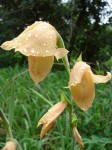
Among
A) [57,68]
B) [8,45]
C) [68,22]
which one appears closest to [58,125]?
[8,45]

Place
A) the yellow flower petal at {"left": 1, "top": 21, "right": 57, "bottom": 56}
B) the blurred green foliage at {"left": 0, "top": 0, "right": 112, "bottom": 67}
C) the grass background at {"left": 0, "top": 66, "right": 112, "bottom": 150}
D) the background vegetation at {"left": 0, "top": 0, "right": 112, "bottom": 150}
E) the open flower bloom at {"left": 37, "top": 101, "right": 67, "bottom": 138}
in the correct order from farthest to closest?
the blurred green foliage at {"left": 0, "top": 0, "right": 112, "bottom": 67} → the background vegetation at {"left": 0, "top": 0, "right": 112, "bottom": 150} → the grass background at {"left": 0, "top": 66, "right": 112, "bottom": 150} → the open flower bloom at {"left": 37, "top": 101, "right": 67, "bottom": 138} → the yellow flower petal at {"left": 1, "top": 21, "right": 57, "bottom": 56}

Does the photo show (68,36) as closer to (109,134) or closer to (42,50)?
(109,134)

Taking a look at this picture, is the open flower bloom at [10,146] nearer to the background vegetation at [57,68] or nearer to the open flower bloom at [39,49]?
the open flower bloom at [39,49]

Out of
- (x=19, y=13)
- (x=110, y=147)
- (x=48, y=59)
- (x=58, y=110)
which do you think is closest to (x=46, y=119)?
(x=58, y=110)

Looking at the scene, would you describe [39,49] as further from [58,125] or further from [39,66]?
[58,125]

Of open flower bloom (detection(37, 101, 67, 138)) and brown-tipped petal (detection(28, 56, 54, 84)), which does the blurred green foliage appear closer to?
open flower bloom (detection(37, 101, 67, 138))

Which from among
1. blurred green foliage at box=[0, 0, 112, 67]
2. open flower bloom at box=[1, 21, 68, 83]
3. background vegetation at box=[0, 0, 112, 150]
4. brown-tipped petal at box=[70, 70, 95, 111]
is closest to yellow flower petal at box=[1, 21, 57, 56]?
open flower bloom at box=[1, 21, 68, 83]
